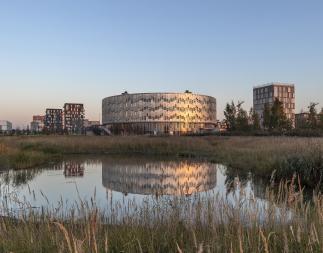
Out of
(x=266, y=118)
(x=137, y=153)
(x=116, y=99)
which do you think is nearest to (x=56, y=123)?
(x=116, y=99)

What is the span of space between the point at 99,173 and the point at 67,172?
206 centimetres

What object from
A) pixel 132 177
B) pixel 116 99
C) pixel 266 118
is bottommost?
pixel 132 177

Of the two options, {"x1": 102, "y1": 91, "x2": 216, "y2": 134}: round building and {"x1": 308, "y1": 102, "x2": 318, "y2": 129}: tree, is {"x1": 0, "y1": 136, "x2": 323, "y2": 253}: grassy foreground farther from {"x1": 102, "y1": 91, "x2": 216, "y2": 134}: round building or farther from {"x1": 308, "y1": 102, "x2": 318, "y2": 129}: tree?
{"x1": 102, "y1": 91, "x2": 216, "y2": 134}: round building

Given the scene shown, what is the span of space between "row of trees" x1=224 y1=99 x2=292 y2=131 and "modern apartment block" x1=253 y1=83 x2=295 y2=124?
83916 mm

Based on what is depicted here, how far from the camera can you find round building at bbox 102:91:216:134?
12194 cm

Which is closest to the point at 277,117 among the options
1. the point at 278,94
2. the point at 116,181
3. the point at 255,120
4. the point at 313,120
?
the point at 313,120

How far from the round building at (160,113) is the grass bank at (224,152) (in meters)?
78.3

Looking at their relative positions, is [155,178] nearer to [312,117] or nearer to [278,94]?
[312,117]

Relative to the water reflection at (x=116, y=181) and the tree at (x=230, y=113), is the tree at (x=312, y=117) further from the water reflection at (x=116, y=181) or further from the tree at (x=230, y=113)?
the water reflection at (x=116, y=181)

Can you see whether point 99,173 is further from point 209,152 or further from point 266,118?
point 266,118

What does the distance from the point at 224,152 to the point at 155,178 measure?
12.5 m

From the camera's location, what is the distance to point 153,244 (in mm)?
5574

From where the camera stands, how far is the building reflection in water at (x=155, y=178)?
661 inches

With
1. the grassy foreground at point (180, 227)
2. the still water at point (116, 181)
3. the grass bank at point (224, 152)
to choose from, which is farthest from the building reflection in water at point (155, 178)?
the grassy foreground at point (180, 227)
